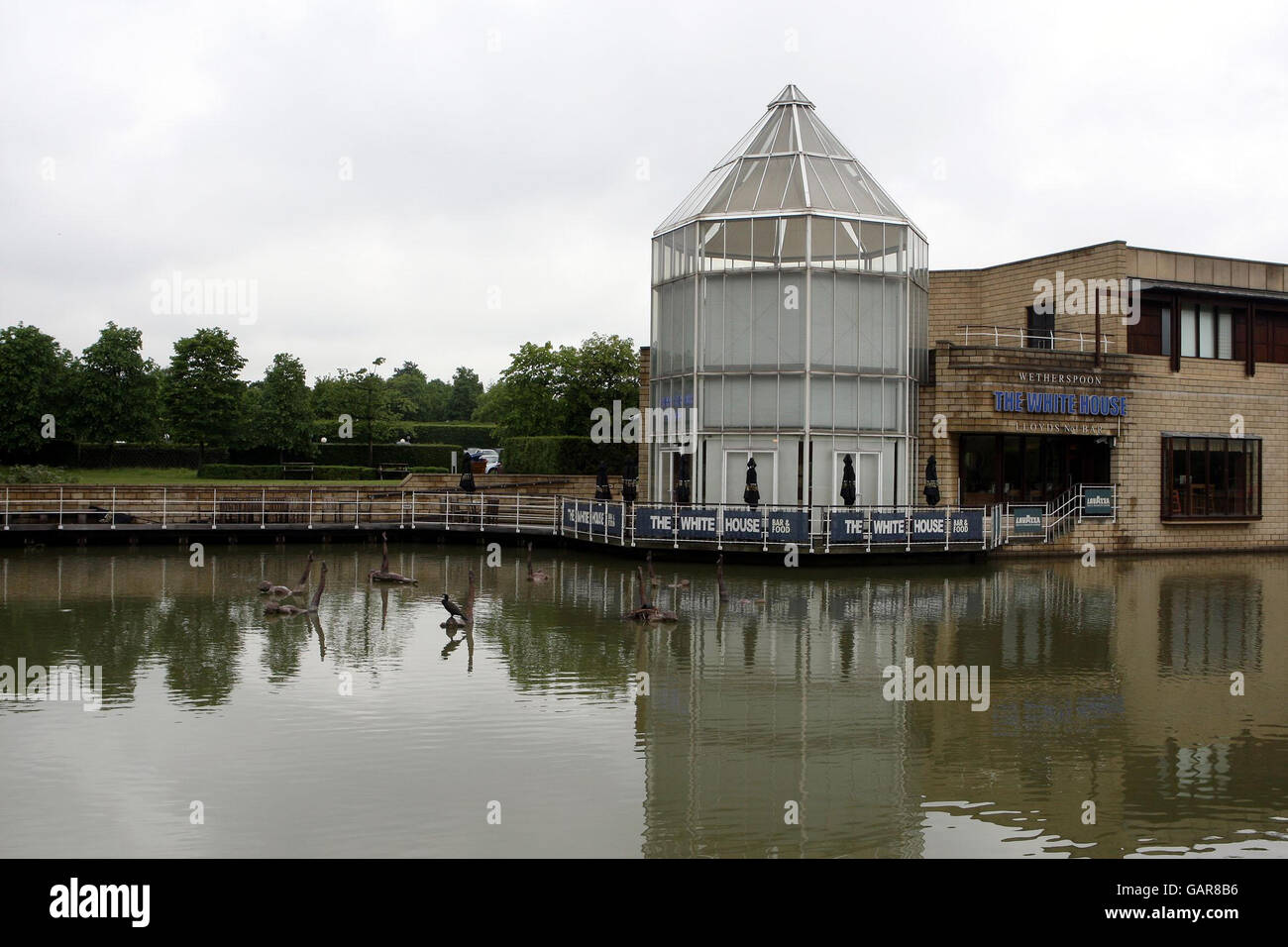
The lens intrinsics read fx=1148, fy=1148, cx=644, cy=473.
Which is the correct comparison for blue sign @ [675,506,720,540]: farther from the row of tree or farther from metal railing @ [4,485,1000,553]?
the row of tree

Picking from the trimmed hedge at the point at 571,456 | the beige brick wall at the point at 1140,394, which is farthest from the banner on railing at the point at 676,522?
the trimmed hedge at the point at 571,456

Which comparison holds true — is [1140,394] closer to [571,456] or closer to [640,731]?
[571,456]

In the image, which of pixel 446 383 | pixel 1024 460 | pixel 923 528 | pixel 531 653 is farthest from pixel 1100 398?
pixel 446 383

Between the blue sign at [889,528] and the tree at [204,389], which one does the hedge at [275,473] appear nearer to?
the tree at [204,389]

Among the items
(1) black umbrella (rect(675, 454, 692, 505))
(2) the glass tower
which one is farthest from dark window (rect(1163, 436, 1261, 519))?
(1) black umbrella (rect(675, 454, 692, 505))

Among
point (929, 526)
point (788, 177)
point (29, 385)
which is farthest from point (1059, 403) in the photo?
point (29, 385)

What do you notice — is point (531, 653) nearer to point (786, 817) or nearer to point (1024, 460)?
point (786, 817)

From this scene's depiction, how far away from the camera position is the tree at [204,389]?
61.6m

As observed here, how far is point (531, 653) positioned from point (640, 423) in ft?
72.7

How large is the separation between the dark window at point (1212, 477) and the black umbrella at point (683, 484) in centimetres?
1552
